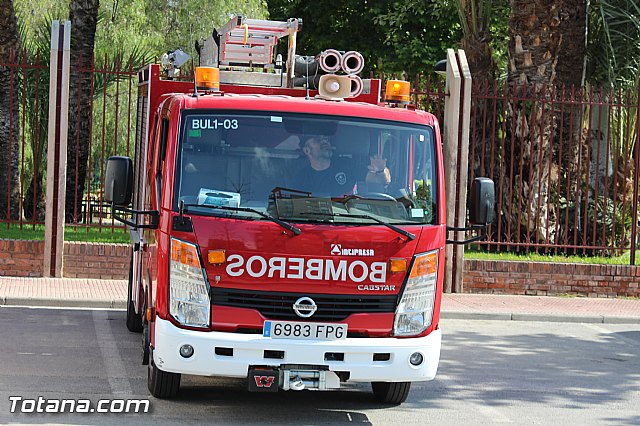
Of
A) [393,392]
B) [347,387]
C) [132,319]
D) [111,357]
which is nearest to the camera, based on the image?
[393,392]

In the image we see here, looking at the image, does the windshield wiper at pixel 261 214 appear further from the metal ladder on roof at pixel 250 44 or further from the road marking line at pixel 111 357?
the metal ladder on roof at pixel 250 44

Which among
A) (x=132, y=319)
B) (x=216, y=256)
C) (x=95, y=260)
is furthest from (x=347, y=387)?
(x=95, y=260)

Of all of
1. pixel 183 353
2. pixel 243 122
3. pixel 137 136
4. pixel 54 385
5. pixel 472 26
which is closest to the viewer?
pixel 183 353

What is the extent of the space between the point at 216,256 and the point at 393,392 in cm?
201

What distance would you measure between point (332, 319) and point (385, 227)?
28.9 inches

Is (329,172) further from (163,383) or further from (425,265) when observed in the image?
(163,383)

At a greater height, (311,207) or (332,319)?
(311,207)

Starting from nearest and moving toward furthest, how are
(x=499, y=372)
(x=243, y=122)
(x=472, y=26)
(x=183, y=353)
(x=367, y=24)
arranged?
(x=183, y=353) → (x=243, y=122) → (x=499, y=372) → (x=472, y=26) → (x=367, y=24)

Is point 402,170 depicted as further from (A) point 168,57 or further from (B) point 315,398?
(A) point 168,57

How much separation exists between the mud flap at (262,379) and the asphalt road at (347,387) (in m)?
0.46

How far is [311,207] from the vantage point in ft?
26.5

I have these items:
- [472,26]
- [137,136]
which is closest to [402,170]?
[137,136]

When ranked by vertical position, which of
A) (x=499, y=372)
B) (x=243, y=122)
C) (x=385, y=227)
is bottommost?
(x=499, y=372)

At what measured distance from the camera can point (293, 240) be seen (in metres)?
7.92
